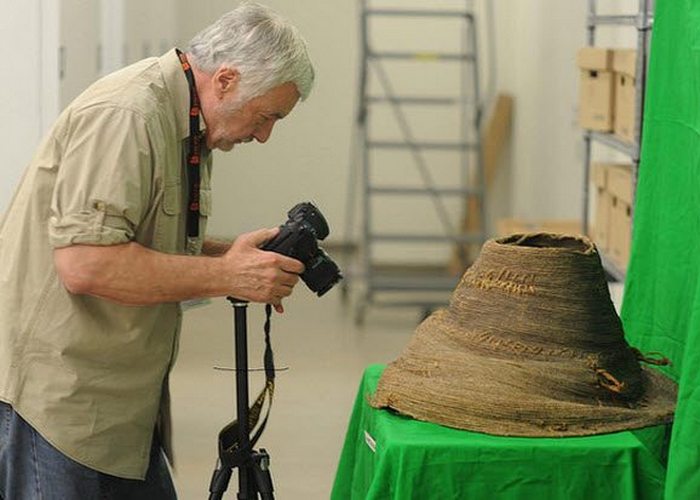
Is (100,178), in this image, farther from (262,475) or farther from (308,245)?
(262,475)

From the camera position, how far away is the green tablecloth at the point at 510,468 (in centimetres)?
234

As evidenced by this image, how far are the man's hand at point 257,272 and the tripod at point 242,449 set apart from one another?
0.09 m

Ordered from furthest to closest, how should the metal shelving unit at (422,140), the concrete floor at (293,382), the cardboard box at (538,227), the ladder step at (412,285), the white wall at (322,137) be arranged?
the white wall at (322,137) < the metal shelving unit at (422,140) < the ladder step at (412,285) < the cardboard box at (538,227) < the concrete floor at (293,382)

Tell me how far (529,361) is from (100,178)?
798mm

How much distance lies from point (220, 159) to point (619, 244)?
4428 mm

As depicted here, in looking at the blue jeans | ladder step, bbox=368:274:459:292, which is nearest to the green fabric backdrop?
the blue jeans

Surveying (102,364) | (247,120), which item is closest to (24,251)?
(102,364)

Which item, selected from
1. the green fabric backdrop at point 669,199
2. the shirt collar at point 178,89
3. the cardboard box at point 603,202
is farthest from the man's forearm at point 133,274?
the cardboard box at point 603,202

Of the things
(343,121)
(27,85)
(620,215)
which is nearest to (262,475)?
(27,85)

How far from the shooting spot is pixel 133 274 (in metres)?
2.38

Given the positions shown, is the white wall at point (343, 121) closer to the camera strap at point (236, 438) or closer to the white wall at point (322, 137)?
the white wall at point (322, 137)

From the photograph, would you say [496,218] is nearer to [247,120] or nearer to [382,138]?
[382,138]

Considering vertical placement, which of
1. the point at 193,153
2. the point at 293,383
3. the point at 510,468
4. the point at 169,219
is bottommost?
the point at 293,383

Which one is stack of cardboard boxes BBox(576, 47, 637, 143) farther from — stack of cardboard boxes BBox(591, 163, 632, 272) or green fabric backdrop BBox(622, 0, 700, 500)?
green fabric backdrop BBox(622, 0, 700, 500)
